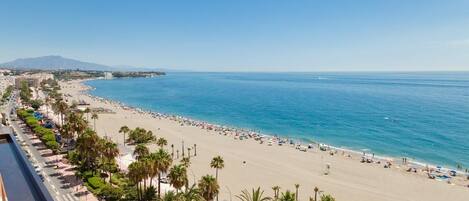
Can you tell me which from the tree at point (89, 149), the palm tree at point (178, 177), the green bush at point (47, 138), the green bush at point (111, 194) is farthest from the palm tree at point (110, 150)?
the green bush at point (47, 138)

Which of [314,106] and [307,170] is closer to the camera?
[307,170]

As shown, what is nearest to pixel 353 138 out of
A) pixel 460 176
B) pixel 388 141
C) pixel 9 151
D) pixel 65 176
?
pixel 388 141

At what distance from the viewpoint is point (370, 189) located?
46500 mm

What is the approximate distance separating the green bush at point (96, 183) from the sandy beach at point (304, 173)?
41.0 feet

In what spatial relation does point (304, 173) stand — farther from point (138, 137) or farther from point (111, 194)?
point (138, 137)

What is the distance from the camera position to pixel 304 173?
174 feet

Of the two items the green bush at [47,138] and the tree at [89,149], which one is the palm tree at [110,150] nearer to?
the tree at [89,149]

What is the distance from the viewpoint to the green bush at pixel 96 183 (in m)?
37.6

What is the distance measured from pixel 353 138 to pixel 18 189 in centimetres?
7015

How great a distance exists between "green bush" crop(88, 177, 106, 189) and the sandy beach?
1250 cm

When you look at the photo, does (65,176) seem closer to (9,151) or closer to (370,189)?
(9,151)

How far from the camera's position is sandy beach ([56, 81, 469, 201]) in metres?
45.0

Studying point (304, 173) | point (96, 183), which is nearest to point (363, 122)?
point (304, 173)

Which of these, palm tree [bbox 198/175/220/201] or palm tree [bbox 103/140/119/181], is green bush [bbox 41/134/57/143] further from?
palm tree [bbox 198/175/220/201]
